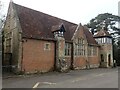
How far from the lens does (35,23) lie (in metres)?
28.9

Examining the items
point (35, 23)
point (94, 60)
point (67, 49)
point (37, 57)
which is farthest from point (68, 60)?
point (94, 60)

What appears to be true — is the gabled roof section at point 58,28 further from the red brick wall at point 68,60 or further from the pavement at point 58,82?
the pavement at point 58,82

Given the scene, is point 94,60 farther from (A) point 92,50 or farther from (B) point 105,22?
(B) point 105,22

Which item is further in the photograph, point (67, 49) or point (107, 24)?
point (107, 24)

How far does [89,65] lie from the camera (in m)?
37.3

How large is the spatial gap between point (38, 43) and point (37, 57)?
5.90ft

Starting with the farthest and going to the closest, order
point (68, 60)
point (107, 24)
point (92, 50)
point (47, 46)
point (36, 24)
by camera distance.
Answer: point (107, 24)
point (92, 50)
point (68, 60)
point (36, 24)
point (47, 46)

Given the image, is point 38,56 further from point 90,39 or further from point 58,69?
point 90,39

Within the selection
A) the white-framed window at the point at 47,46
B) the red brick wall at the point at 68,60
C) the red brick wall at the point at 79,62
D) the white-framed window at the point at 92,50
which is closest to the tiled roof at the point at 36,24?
the white-framed window at the point at 47,46

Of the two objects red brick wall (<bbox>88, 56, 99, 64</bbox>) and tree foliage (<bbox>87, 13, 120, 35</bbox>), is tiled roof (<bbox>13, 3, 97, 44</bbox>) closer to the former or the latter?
red brick wall (<bbox>88, 56, 99, 64</bbox>)

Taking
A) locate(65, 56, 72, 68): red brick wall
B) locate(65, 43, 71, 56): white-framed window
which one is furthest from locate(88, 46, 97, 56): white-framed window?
locate(65, 56, 72, 68): red brick wall

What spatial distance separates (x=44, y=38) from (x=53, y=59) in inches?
138

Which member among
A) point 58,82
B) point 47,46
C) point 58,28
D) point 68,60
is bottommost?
point 58,82

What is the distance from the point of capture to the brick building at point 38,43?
993 inches
